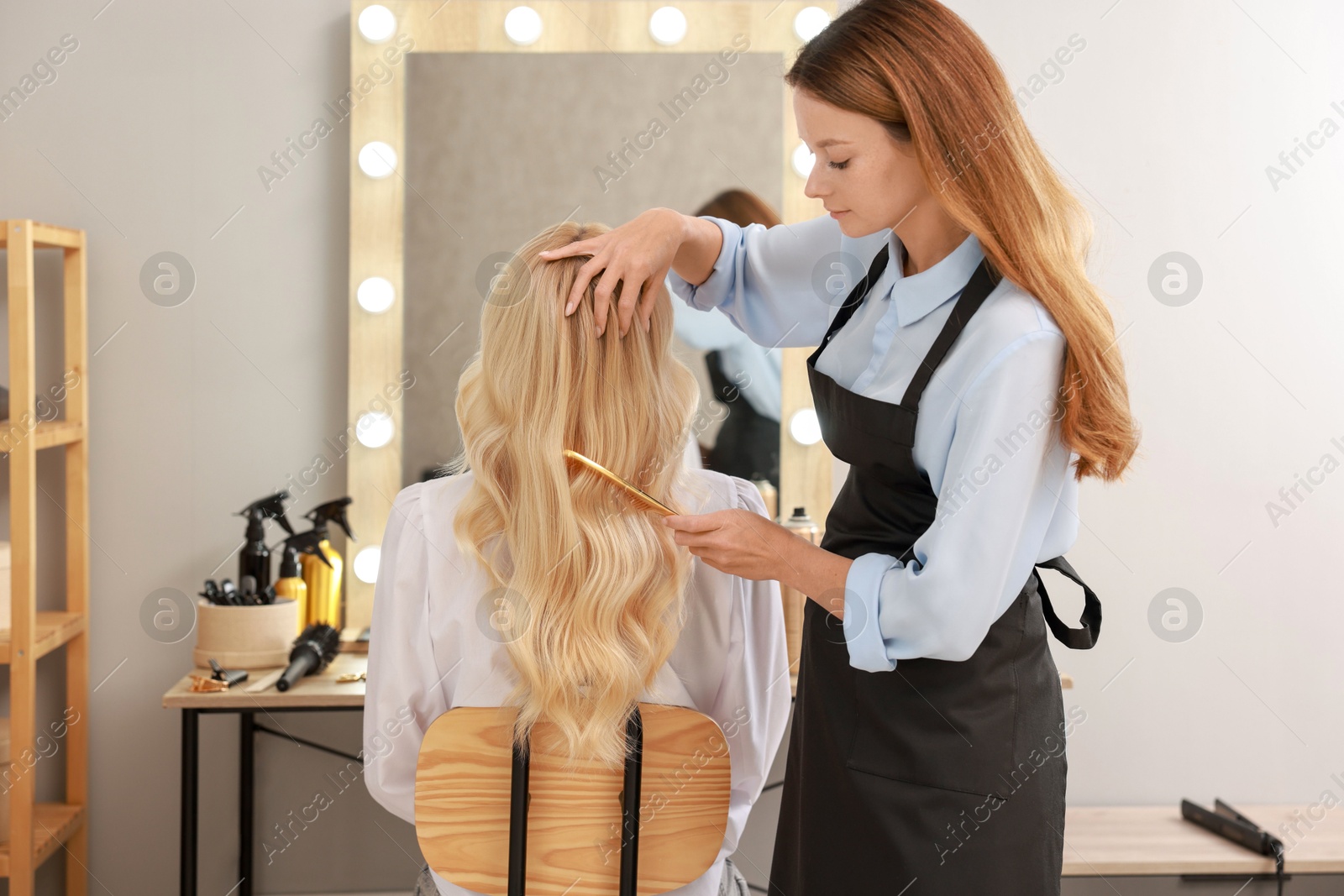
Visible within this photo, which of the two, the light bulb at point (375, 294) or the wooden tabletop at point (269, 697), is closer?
the wooden tabletop at point (269, 697)

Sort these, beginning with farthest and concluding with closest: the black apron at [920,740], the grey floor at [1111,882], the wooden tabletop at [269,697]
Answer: the grey floor at [1111,882], the wooden tabletop at [269,697], the black apron at [920,740]

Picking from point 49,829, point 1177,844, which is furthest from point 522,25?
point 1177,844

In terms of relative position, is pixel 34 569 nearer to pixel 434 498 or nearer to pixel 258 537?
pixel 258 537

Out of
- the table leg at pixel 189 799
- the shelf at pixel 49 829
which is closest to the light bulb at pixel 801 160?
the table leg at pixel 189 799

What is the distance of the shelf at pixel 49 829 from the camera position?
1592 mm

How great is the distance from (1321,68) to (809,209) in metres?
0.99

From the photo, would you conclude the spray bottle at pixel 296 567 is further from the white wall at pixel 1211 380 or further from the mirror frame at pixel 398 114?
the white wall at pixel 1211 380

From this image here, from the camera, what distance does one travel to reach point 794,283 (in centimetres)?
116

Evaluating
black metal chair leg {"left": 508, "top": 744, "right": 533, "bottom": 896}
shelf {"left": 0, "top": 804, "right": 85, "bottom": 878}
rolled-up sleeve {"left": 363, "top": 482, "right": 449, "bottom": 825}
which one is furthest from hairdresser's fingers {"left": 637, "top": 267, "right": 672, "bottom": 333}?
shelf {"left": 0, "top": 804, "right": 85, "bottom": 878}

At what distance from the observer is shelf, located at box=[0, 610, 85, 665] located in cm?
156

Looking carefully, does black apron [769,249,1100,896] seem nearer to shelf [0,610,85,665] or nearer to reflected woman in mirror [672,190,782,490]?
reflected woman in mirror [672,190,782,490]

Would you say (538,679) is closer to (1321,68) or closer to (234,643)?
(234,643)

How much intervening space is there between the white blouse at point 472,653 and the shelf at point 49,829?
84 centimetres

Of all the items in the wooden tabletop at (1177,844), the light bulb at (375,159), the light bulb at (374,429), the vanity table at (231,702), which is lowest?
the wooden tabletop at (1177,844)
